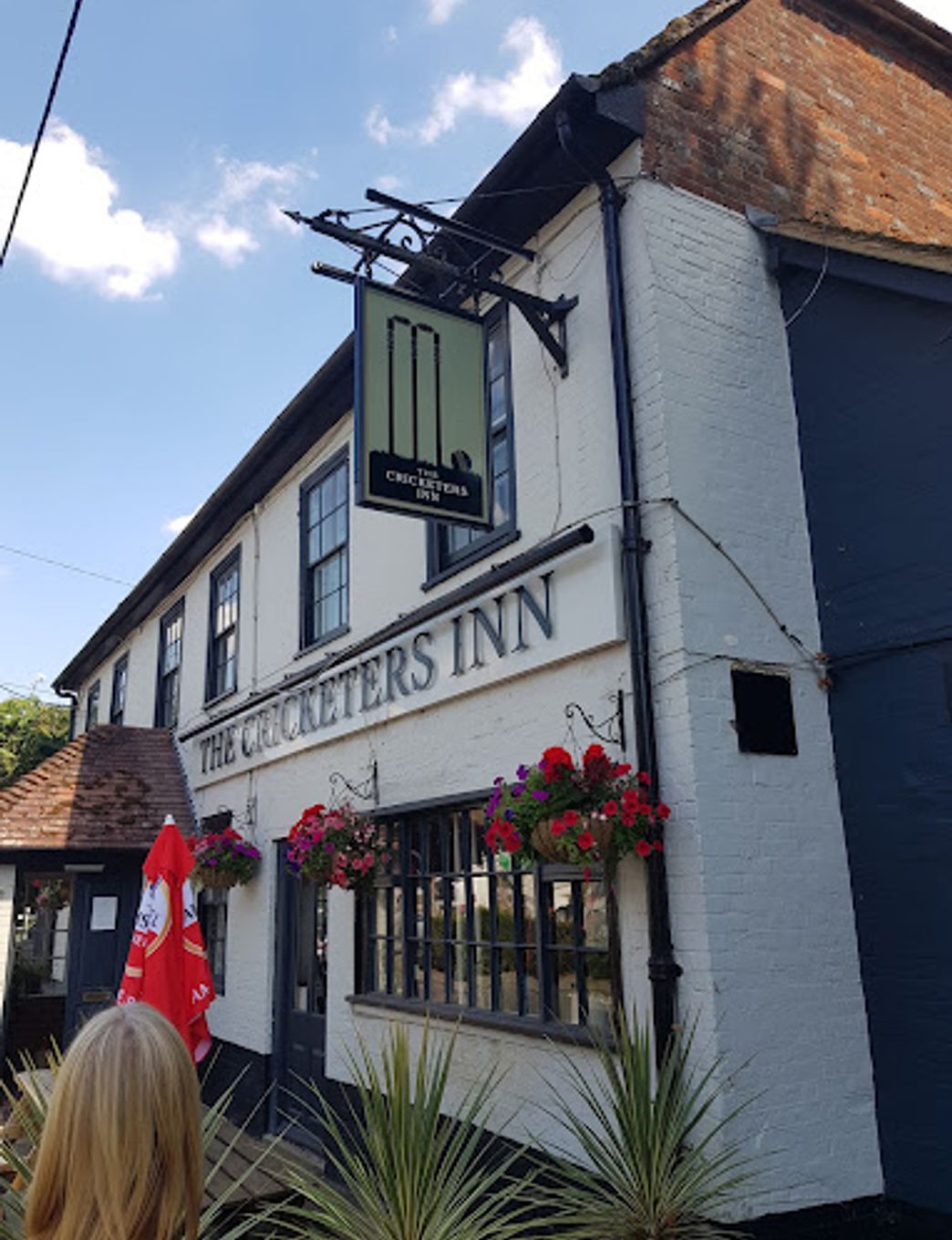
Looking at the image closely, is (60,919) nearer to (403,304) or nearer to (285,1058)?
(285,1058)

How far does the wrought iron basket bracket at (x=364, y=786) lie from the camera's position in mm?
7859

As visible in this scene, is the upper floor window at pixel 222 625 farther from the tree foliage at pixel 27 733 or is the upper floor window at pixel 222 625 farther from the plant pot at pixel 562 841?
the tree foliage at pixel 27 733

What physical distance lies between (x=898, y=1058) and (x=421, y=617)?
13.0 feet

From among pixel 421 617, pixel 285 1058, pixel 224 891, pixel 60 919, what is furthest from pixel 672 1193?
pixel 60 919

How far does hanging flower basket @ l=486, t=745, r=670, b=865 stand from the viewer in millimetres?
4914

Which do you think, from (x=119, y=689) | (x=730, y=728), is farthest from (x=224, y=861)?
(x=119, y=689)

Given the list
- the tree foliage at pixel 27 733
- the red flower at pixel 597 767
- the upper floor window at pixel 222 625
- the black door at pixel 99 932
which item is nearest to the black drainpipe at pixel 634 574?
the red flower at pixel 597 767

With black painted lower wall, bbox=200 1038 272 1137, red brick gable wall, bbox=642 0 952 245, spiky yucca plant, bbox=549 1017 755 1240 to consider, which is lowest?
black painted lower wall, bbox=200 1038 272 1137

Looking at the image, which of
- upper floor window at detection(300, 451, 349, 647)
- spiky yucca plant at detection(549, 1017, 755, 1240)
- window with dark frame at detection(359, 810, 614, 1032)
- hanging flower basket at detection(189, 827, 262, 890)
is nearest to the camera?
spiky yucca plant at detection(549, 1017, 755, 1240)

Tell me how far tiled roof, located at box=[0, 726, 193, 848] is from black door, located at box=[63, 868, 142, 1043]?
63 centimetres

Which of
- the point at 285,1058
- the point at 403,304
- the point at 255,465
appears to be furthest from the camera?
the point at 255,465

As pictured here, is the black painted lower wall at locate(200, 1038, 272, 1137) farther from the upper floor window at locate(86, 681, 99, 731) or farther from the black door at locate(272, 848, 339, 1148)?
the upper floor window at locate(86, 681, 99, 731)

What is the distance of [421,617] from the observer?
7316 millimetres

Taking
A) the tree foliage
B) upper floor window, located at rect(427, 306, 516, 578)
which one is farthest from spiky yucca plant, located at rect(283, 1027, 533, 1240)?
the tree foliage
